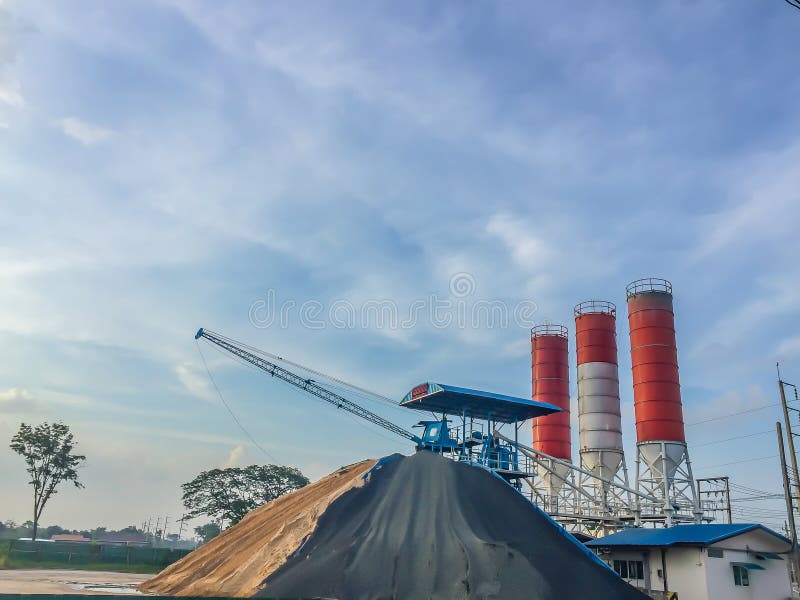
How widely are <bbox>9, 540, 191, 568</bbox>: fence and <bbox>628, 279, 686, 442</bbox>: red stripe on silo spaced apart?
41.0m

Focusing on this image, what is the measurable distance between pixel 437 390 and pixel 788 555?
20.7 metres

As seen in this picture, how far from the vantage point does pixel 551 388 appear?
59.1 meters

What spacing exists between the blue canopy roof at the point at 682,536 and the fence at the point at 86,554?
3891 centimetres

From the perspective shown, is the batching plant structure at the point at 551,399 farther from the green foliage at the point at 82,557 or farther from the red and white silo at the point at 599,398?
the green foliage at the point at 82,557

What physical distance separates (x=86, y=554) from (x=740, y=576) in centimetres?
5153

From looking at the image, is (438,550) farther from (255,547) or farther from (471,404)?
(471,404)

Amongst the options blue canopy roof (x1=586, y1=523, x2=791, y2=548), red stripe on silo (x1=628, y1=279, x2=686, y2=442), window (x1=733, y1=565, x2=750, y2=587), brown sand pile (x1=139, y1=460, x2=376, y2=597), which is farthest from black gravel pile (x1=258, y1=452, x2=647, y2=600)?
red stripe on silo (x1=628, y1=279, x2=686, y2=442)

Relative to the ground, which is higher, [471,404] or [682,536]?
[471,404]

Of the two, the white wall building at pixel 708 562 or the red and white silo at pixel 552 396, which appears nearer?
the white wall building at pixel 708 562

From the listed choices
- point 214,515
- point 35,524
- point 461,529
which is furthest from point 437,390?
point 35,524

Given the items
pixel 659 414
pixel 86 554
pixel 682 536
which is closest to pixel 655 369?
pixel 659 414

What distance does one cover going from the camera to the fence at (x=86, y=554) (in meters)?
54.2

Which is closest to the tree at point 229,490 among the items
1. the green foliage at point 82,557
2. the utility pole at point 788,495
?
the green foliage at point 82,557

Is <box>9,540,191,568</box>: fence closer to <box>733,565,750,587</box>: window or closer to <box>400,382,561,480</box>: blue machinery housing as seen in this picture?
<box>400,382,561,480</box>: blue machinery housing
